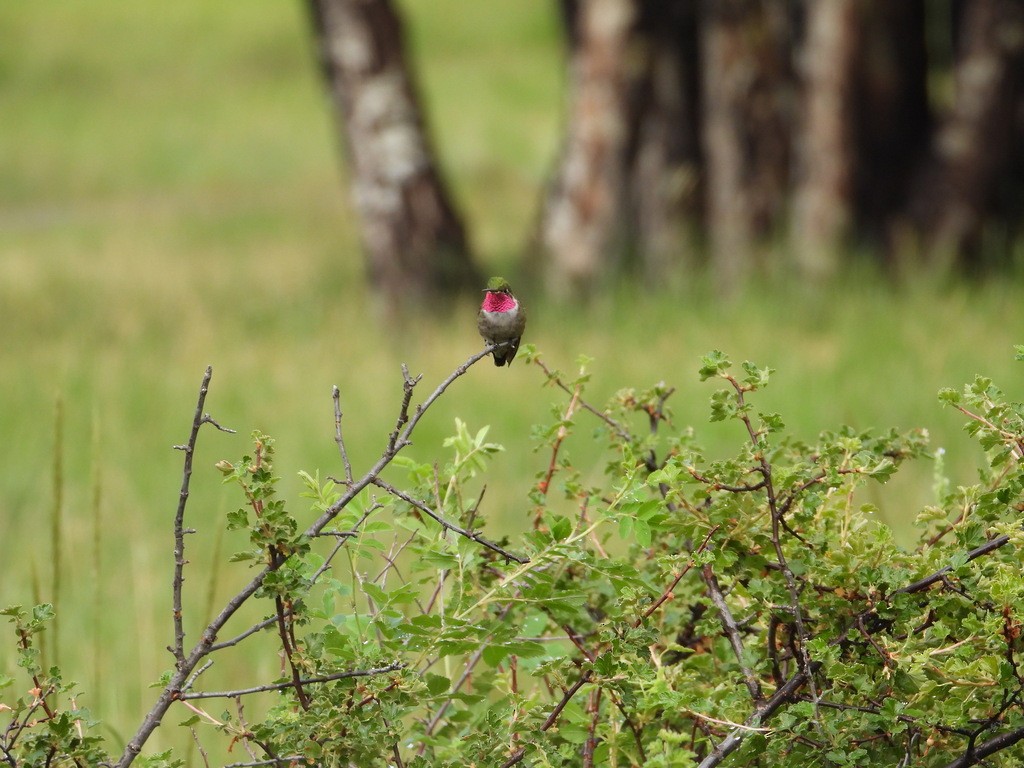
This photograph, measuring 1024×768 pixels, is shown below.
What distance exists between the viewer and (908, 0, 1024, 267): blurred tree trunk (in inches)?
317

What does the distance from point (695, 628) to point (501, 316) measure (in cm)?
94

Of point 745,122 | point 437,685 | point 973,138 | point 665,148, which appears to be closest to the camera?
point 437,685

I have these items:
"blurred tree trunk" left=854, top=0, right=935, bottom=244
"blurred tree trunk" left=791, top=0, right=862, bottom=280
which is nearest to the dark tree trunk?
"blurred tree trunk" left=791, top=0, right=862, bottom=280

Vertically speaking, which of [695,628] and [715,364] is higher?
[715,364]

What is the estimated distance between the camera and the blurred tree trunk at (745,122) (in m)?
8.45

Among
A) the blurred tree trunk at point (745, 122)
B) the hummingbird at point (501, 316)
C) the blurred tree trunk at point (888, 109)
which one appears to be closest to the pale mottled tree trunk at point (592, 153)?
the blurred tree trunk at point (745, 122)

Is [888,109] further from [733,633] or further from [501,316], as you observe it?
[733,633]

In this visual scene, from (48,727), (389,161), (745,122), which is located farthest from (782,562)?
(389,161)

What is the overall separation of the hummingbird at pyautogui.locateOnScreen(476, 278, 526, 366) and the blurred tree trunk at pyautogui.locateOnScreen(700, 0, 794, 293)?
581 centimetres

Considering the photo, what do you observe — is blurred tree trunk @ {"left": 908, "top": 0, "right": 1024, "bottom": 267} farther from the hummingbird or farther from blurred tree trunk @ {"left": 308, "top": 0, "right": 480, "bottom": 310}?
the hummingbird

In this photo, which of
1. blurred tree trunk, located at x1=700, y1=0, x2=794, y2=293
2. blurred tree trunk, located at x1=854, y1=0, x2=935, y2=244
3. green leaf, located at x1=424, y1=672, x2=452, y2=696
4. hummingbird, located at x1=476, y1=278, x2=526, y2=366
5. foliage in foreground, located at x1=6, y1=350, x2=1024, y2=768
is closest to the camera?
foliage in foreground, located at x1=6, y1=350, x2=1024, y2=768

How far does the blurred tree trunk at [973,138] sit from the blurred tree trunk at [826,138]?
536 millimetres

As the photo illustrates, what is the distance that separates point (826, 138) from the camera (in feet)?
27.6

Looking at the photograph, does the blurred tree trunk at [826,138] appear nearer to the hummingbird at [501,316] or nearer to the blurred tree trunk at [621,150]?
the blurred tree trunk at [621,150]
